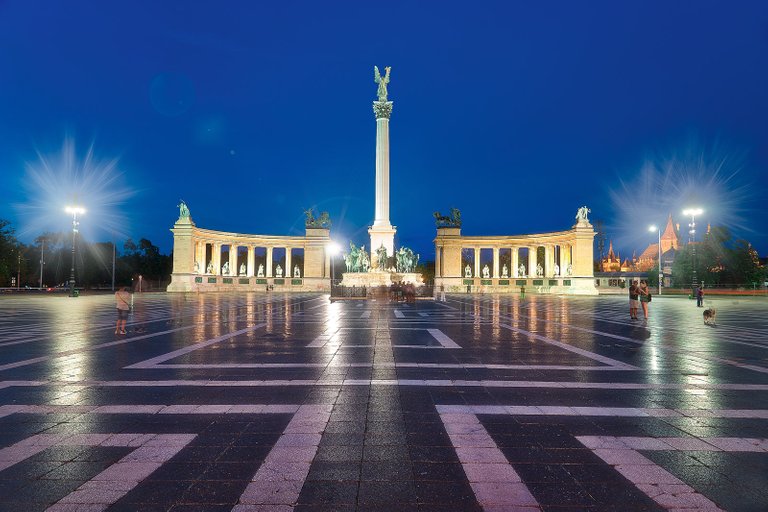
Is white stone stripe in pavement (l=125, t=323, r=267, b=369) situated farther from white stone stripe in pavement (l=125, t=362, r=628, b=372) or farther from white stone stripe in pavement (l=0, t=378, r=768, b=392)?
white stone stripe in pavement (l=0, t=378, r=768, b=392)

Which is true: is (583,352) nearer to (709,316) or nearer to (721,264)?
(709,316)

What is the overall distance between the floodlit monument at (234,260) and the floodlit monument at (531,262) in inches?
860

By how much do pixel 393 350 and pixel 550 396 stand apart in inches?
214

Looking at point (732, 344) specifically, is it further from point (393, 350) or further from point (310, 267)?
point (310, 267)

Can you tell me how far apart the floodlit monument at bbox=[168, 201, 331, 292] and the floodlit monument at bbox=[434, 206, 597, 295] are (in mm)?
21832

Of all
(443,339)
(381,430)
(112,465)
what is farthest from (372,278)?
(112,465)

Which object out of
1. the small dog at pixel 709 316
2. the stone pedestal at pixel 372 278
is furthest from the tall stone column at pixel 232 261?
the small dog at pixel 709 316

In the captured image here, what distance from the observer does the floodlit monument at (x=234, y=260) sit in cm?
7800

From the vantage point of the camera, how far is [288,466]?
4.87 metres

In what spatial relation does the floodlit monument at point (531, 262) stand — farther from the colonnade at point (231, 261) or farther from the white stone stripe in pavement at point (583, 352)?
the white stone stripe in pavement at point (583, 352)

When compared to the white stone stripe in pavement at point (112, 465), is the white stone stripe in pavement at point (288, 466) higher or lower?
higher

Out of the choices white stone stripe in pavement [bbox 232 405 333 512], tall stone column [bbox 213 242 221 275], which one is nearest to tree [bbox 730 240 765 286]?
tall stone column [bbox 213 242 221 275]

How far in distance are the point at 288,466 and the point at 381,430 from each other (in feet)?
4.89

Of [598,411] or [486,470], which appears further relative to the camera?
[598,411]
